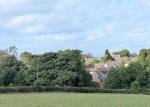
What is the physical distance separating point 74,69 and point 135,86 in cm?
1241

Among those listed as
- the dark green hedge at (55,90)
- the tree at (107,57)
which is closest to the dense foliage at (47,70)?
the dark green hedge at (55,90)

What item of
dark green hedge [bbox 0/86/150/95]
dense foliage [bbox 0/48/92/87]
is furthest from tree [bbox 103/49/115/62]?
dark green hedge [bbox 0/86/150/95]

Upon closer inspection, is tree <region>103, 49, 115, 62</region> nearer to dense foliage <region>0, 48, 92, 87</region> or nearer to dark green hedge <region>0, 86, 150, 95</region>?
dense foliage <region>0, 48, 92, 87</region>

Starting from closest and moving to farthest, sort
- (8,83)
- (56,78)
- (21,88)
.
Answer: (21,88) < (8,83) < (56,78)

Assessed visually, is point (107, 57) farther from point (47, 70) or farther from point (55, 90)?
point (55, 90)

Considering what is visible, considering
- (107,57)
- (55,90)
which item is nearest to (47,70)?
(55,90)

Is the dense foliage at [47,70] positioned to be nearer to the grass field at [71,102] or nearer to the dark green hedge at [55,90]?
the dark green hedge at [55,90]

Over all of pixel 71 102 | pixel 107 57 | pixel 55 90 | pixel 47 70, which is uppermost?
pixel 107 57

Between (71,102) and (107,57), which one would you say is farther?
(107,57)

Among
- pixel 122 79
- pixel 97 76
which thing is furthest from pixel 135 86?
pixel 97 76

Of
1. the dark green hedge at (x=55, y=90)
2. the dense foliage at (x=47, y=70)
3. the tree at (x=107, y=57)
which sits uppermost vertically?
the tree at (x=107, y=57)

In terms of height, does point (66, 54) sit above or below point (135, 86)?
above

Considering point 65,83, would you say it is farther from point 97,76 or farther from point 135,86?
point 97,76

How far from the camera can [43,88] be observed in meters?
78.8
